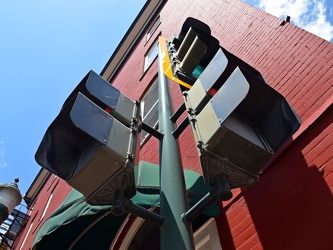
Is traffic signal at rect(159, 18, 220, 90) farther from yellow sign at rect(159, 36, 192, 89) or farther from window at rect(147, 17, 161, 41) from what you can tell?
window at rect(147, 17, 161, 41)

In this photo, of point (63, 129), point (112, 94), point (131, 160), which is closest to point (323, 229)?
point (131, 160)

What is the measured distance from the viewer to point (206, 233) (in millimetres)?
3709

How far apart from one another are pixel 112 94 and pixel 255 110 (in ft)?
3.73

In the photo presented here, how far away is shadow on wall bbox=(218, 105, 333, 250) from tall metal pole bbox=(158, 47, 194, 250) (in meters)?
1.15

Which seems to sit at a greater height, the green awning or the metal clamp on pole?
the metal clamp on pole

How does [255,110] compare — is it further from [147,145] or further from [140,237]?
[147,145]

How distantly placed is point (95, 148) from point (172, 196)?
1.96 ft

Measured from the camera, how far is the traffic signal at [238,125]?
1931 mm

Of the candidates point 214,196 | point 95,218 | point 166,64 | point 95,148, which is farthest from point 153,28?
point 214,196

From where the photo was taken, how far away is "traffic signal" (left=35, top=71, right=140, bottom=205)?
2.05 m

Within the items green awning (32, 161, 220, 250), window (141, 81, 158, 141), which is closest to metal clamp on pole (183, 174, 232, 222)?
green awning (32, 161, 220, 250)

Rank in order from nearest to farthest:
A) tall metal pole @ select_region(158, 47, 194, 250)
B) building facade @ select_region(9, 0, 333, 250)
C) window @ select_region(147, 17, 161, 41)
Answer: tall metal pole @ select_region(158, 47, 194, 250) < building facade @ select_region(9, 0, 333, 250) < window @ select_region(147, 17, 161, 41)

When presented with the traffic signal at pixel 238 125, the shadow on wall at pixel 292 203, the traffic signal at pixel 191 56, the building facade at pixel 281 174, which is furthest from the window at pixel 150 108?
the traffic signal at pixel 238 125

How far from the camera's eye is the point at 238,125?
2027 mm
